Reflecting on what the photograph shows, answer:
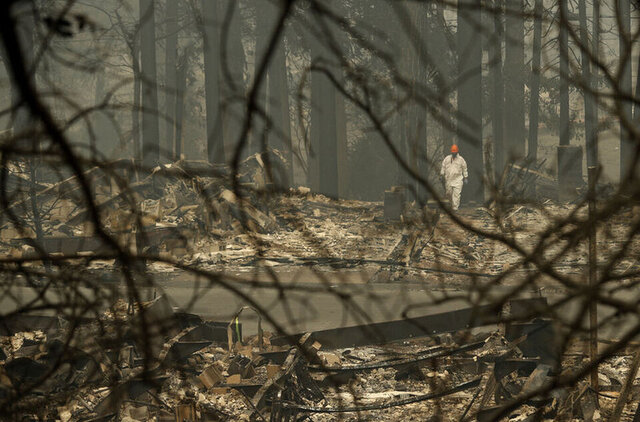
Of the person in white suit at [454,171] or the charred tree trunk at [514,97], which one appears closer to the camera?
the person in white suit at [454,171]

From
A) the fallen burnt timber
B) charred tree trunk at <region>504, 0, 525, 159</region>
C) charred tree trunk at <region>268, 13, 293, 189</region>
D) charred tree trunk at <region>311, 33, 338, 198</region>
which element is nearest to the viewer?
the fallen burnt timber

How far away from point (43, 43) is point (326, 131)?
2402 centimetres

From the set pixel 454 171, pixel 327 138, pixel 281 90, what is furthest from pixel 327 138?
pixel 281 90

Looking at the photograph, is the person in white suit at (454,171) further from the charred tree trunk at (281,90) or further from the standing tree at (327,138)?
the charred tree trunk at (281,90)

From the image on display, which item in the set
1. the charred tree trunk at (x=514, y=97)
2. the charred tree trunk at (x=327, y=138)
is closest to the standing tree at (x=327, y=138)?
the charred tree trunk at (x=327, y=138)

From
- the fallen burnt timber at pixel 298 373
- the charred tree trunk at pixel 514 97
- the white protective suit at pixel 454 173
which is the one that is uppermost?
the charred tree trunk at pixel 514 97

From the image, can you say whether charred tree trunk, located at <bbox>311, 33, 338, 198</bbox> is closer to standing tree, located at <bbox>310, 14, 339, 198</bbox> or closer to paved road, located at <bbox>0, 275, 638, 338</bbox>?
standing tree, located at <bbox>310, 14, 339, 198</bbox>

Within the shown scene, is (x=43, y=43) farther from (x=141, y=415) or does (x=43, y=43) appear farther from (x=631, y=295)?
(x=631, y=295)

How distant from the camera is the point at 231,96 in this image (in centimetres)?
175

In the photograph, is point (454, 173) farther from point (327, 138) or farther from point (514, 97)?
point (514, 97)

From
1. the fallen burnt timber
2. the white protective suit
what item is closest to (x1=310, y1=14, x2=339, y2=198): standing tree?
the white protective suit

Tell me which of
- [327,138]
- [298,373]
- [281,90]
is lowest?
[298,373]

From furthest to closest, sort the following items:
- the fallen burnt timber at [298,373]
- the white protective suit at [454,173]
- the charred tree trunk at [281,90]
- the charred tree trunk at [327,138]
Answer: the charred tree trunk at [281,90] < the charred tree trunk at [327,138] < the white protective suit at [454,173] < the fallen burnt timber at [298,373]

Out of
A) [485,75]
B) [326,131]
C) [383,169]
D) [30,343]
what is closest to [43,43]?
[30,343]
